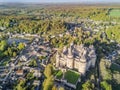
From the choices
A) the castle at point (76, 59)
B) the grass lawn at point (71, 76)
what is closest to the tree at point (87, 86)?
the grass lawn at point (71, 76)

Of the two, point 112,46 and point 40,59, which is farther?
point 112,46

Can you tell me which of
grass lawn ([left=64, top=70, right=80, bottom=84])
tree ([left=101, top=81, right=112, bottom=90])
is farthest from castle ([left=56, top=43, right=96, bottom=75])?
tree ([left=101, top=81, right=112, bottom=90])

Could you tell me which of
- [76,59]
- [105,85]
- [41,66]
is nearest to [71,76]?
[76,59]

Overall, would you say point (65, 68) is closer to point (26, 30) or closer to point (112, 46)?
point (112, 46)

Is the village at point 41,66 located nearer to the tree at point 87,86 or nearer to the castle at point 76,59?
the castle at point 76,59

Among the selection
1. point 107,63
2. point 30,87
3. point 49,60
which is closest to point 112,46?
point 107,63
